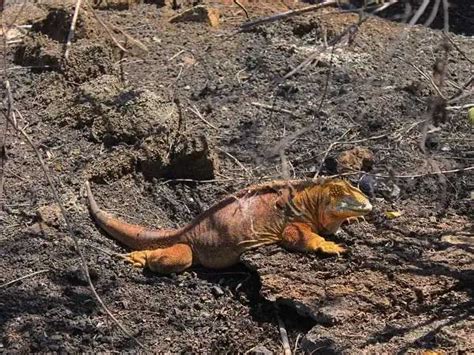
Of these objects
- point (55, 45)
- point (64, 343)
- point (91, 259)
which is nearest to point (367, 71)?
point (55, 45)

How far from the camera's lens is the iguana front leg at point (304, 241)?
4.71 meters

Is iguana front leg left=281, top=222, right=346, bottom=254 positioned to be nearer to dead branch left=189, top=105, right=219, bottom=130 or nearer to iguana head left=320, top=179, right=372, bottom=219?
iguana head left=320, top=179, right=372, bottom=219

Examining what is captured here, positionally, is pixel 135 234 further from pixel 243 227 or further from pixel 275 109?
pixel 275 109

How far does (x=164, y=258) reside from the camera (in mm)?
4758

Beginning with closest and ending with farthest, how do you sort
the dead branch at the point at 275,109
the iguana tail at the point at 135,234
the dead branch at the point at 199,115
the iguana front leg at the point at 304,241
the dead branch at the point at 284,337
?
1. the dead branch at the point at 284,337
2. the iguana front leg at the point at 304,241
3. the iguana tail at the point at 135,234
4. the dead branch at the point at 199,115
5. the dead branch at the point at 275,109

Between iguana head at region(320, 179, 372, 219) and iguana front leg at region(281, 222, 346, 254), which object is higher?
iguana head at region(320, 179, 372, 219)

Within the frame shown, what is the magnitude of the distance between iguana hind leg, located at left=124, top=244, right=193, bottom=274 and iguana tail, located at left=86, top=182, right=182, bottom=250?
5 centimetres

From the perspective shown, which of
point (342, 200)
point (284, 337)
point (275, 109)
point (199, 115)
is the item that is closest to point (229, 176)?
point (199, 115)

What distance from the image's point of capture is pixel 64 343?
159 inches

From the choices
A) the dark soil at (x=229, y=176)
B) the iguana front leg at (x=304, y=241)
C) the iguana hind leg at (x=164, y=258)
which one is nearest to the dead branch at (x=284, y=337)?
the dark soil at (x=229, y=176)

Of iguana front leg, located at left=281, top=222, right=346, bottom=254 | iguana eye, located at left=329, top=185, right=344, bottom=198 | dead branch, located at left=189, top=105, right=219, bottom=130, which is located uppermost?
iguana eye, located at left=329, top=185, right=344, bottom=198

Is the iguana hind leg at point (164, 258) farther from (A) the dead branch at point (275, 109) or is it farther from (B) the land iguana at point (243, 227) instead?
(A) the dead branch at point (275, 109)

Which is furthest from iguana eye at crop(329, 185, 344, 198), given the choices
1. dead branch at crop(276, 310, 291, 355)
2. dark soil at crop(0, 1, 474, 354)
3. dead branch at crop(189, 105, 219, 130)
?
dead branch at crop(189, 105, 219, 130)

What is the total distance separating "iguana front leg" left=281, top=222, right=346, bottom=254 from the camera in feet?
15.5
